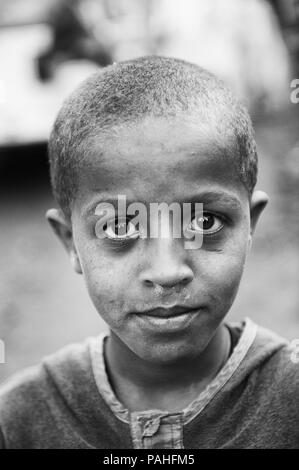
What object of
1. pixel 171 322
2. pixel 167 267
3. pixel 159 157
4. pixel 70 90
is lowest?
pixel 171 322

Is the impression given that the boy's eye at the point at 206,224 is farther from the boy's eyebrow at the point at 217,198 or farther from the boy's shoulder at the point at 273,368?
the boy's shoulder at the point at 273,368

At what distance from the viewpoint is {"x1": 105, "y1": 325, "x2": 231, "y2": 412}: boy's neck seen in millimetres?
1991

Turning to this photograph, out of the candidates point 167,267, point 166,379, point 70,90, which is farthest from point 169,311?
point 70,90

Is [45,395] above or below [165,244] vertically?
below

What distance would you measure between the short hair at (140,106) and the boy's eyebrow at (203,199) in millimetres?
83

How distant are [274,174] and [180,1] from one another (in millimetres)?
2755

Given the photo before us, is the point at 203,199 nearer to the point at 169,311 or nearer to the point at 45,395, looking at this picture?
the point at 169,311

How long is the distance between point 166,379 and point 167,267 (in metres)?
0.51

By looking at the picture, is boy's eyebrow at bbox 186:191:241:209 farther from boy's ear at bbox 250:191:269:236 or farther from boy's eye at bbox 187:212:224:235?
boy's ear at bbox 250:191:269:236

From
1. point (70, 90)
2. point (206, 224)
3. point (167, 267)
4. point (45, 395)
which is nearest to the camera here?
point (167, 267)

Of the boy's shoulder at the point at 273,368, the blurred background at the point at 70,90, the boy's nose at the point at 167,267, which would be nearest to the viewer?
the boy's nose at the point at 167,267

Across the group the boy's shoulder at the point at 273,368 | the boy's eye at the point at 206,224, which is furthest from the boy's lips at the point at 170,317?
the boy's shoulder at the point at 273,368

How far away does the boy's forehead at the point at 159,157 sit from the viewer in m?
1.64

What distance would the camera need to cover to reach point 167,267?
1.63 metres
